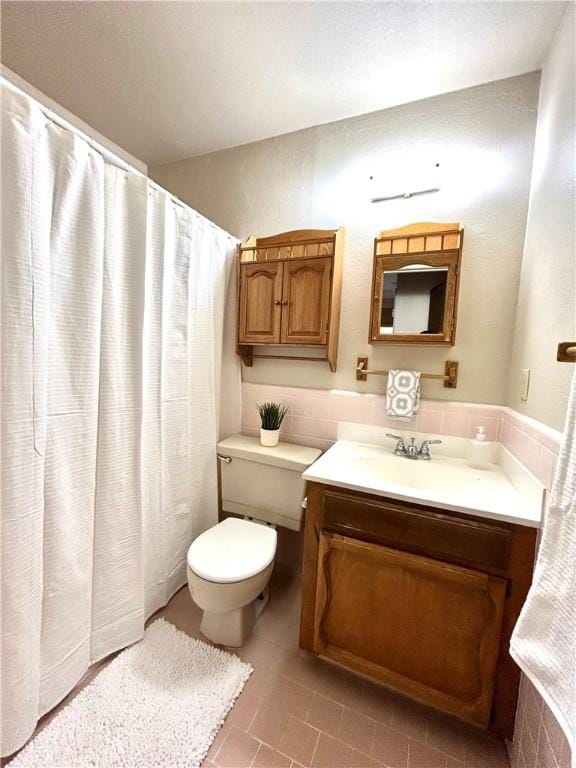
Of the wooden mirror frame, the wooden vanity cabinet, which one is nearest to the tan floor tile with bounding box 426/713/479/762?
the wooden vanity cabinet

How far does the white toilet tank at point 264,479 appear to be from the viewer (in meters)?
1.45

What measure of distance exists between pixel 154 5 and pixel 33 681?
7.25 feet

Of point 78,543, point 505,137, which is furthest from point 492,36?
point 78,543

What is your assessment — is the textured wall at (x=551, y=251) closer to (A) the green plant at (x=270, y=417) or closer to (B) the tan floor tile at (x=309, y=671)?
(A) the green plant at (x=270, y=417)

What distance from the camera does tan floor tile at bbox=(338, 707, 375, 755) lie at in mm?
962

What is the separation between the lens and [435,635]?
965 millimetres

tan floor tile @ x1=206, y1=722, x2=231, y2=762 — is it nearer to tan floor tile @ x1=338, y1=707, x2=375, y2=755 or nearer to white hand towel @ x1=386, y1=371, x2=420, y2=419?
tan floor tile @ x1=338, y1=707, x2=375, y2=755

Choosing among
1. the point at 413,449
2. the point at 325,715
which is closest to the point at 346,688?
the point at 325,715

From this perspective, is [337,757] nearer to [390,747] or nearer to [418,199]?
[390,747]

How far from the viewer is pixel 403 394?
1.38 metres

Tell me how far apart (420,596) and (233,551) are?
0.72 metres

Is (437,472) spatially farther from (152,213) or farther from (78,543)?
(152,213)

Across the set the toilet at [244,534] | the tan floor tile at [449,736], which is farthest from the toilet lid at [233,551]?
the tan floor tile at [449,736]

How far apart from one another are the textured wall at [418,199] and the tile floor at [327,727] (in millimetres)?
1180
